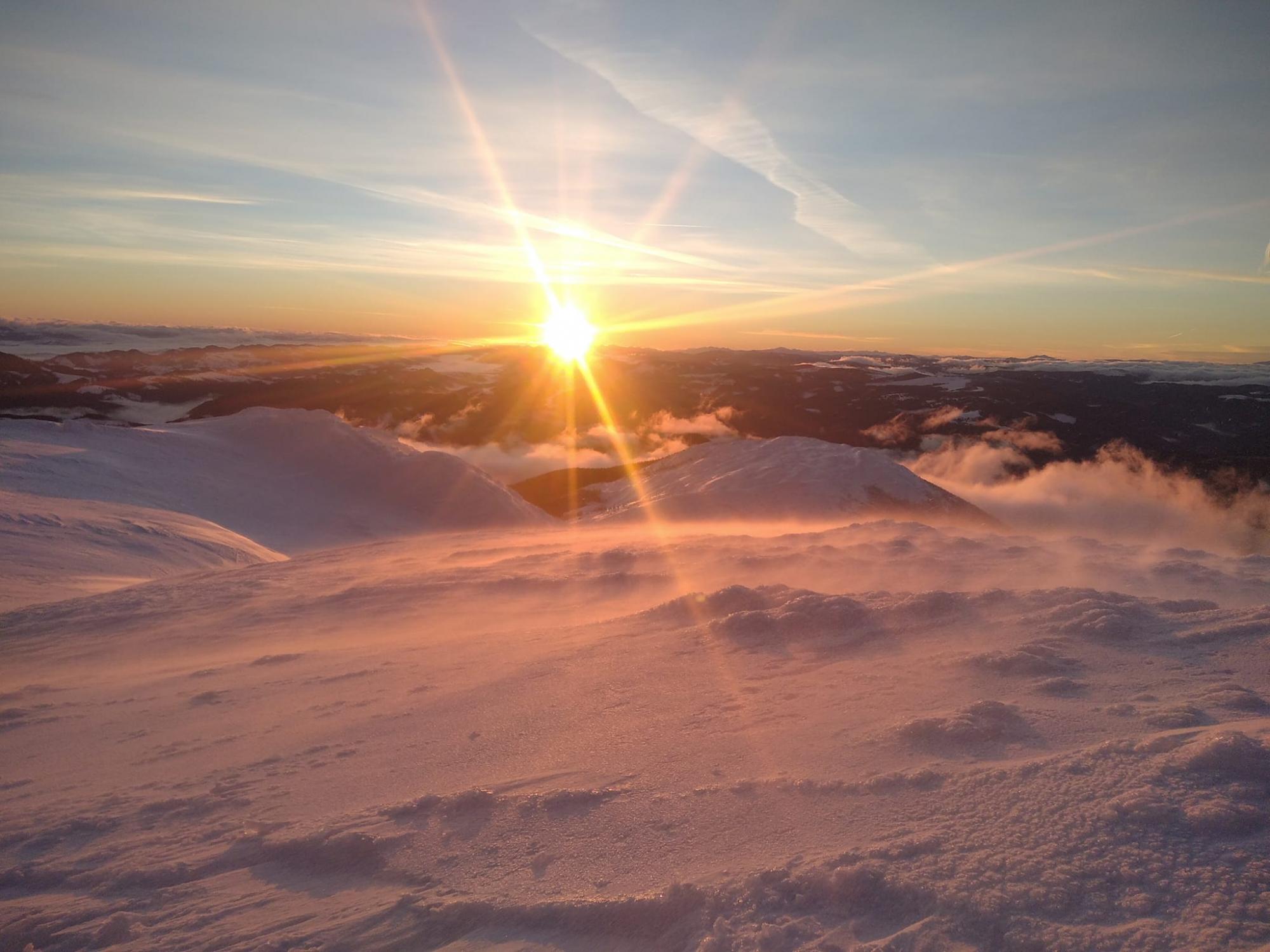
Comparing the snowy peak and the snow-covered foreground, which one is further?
the snowy peak

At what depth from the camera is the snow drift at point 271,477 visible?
26984 millimetres

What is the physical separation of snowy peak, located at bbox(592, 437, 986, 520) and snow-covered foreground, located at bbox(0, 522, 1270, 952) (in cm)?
3126

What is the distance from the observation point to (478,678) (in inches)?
300

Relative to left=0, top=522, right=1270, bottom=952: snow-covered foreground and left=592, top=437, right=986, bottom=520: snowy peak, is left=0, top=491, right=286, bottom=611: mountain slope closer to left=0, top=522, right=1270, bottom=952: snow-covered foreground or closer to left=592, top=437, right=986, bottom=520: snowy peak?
left=0, top=522, right=1270, bottom=952: snow-covered foreground

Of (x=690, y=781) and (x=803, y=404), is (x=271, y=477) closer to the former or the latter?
(x=690, y=781)

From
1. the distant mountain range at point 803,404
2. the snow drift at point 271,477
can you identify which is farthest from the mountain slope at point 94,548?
the distant mountain range at point 803,404

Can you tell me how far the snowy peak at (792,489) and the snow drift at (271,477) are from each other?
28.9 feet

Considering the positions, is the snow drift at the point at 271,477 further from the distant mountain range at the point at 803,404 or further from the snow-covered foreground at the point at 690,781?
the distant mountain range at the point at 803,404

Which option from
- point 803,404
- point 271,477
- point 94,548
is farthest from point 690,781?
point 803,404

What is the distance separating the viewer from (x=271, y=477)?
3609 centimetres

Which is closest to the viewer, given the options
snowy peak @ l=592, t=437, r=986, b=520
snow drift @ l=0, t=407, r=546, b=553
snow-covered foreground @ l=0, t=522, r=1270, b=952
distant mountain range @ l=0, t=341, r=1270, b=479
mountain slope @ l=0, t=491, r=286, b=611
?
snow-covered foreground @ l=0, t=522, r=1270, b=952

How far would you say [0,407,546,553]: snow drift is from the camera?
1062 inches

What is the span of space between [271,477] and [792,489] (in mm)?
26392

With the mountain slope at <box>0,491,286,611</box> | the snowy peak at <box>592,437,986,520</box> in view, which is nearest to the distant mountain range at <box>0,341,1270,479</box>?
the snowy peak at <box>592,437,986,520</box>
